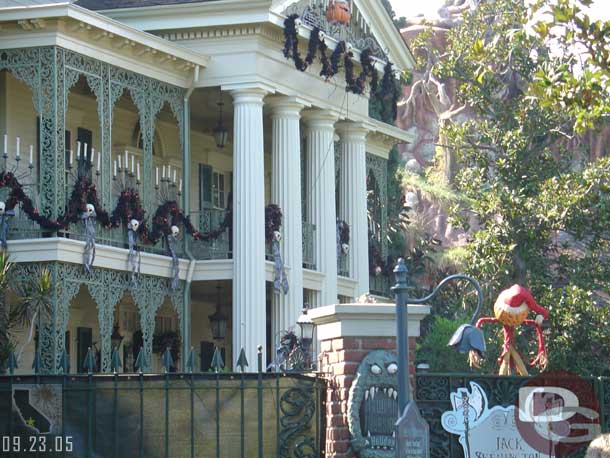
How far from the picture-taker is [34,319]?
24.3 metres

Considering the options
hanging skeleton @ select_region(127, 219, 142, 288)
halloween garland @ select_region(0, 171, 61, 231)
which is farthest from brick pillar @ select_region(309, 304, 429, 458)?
hanging skeleton @ select_region(127, 219, 142, 288)

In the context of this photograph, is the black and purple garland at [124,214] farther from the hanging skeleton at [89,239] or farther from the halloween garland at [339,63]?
the halloween garland at [339,63]

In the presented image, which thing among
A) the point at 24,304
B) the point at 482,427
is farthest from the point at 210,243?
the point at 482,427

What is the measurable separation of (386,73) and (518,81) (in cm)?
1600

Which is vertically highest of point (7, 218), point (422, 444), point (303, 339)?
point (7, 218)

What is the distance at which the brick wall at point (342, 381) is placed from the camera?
583 inches

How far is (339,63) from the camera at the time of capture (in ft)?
98.1

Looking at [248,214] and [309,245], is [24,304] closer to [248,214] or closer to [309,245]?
[248,214]

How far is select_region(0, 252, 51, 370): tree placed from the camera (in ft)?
77.5

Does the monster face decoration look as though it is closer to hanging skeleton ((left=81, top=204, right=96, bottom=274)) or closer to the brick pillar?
the brick pillar

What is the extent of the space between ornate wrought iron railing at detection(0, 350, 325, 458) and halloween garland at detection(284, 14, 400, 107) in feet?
43.1

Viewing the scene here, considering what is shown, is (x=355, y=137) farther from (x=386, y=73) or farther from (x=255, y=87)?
(x=255, y=87)

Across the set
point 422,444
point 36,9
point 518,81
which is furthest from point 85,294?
point 518,81

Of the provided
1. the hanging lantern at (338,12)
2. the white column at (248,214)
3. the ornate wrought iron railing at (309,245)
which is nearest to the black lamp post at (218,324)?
the ornate wrought iron railing at (309,245)
